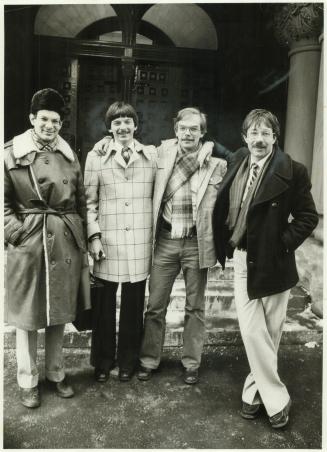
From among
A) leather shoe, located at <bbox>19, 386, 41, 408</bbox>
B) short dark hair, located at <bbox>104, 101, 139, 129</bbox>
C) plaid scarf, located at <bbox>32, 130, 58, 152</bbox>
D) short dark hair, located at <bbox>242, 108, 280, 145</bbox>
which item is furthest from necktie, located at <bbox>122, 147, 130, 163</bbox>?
leather shoe, located at <bbox>19, 386, 41, 408</bbox>

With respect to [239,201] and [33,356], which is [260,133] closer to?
[239,201]

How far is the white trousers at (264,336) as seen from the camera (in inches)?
109

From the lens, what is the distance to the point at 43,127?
2.78 metres

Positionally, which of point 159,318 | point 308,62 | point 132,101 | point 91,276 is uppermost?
point 308,62

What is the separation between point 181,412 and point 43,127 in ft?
6.79

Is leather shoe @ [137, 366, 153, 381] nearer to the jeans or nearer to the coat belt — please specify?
the jeans

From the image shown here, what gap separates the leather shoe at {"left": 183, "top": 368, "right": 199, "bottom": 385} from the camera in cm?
329

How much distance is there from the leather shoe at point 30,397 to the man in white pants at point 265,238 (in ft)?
4.53

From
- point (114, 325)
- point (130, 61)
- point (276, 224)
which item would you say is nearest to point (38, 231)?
point (114, 325)

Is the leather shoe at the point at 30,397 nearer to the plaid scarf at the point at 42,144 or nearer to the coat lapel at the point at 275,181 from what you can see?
the plaid scarf at the point at 42,144

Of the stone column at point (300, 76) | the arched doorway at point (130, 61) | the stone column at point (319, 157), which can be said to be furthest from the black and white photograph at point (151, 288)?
the arched doorway at point (130, 61)

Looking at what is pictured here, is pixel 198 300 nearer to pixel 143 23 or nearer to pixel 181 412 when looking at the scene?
pixel 181 412

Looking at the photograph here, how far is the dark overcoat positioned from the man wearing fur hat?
1142mm

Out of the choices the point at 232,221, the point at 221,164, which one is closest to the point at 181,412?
the point at 232,221
